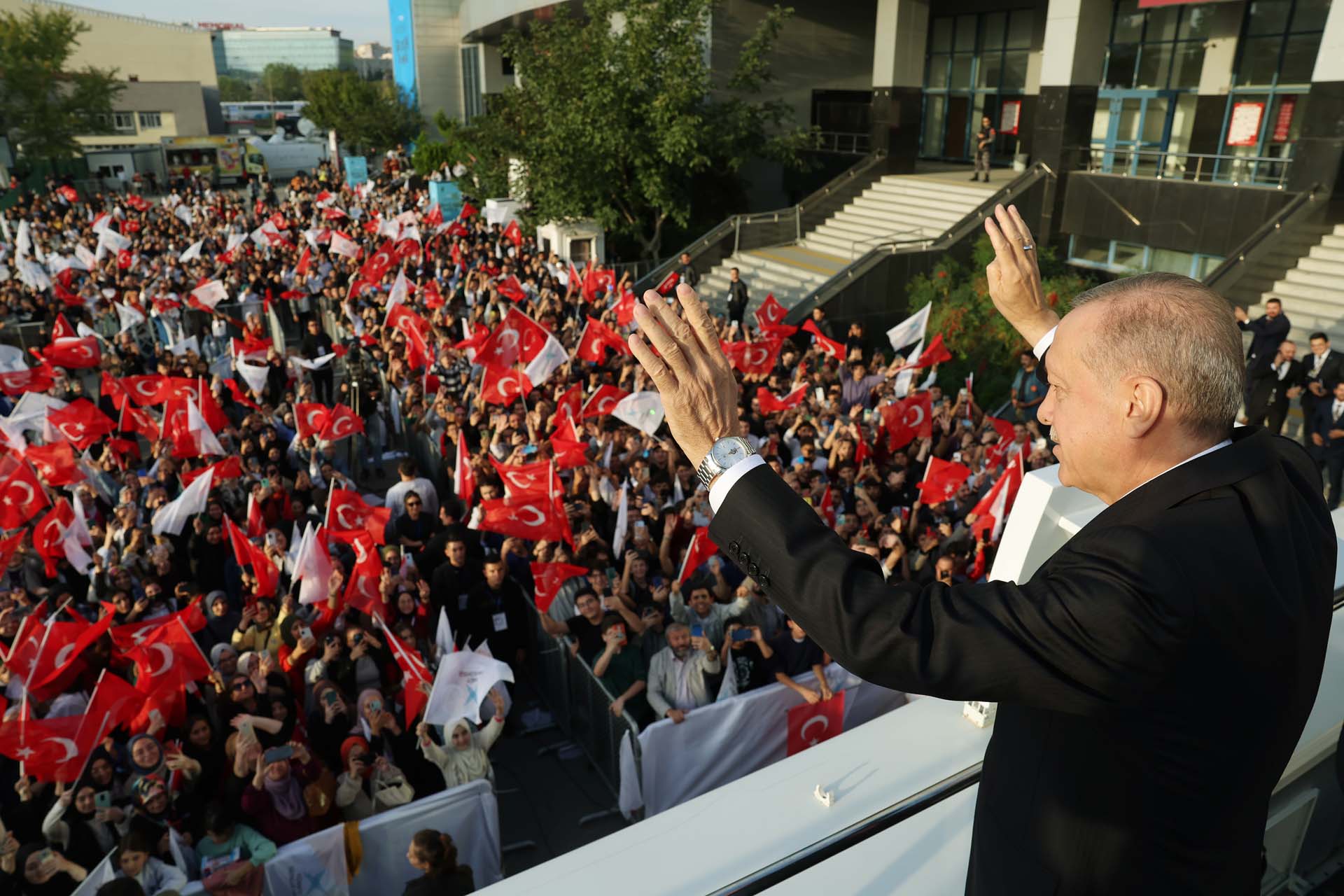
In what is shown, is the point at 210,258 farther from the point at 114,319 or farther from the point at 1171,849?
the point at 1171,849

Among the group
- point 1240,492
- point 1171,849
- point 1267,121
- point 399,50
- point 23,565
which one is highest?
point 399,50

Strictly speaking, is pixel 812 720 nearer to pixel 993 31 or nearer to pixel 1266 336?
pixel 1266 336

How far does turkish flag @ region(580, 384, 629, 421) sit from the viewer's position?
10.2 metres

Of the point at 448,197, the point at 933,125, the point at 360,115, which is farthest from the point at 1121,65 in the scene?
the point at 360,115

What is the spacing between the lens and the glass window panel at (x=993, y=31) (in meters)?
25.0

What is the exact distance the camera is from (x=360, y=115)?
5569 cm

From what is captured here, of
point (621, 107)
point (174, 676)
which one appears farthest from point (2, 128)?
point (174, 676)

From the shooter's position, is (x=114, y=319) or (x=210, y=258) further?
(x=210, y=258)

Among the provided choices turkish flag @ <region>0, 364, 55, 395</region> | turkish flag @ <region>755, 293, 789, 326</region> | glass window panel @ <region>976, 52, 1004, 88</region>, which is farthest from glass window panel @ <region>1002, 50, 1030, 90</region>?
turkish flag @ <region>0, 364, 55, 395</region>

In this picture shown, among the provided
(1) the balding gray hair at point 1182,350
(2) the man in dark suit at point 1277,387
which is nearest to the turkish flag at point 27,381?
(1) the balding gray hair at point 1182,350

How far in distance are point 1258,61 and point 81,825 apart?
75.7ft

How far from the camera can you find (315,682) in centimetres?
622

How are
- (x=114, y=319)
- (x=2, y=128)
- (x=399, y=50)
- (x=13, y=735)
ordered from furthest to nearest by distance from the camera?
(x=399, y=50) < (x=2, y=128) < (x=114, y=319) < (x=13, y=735)

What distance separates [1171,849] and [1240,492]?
1.81ft
